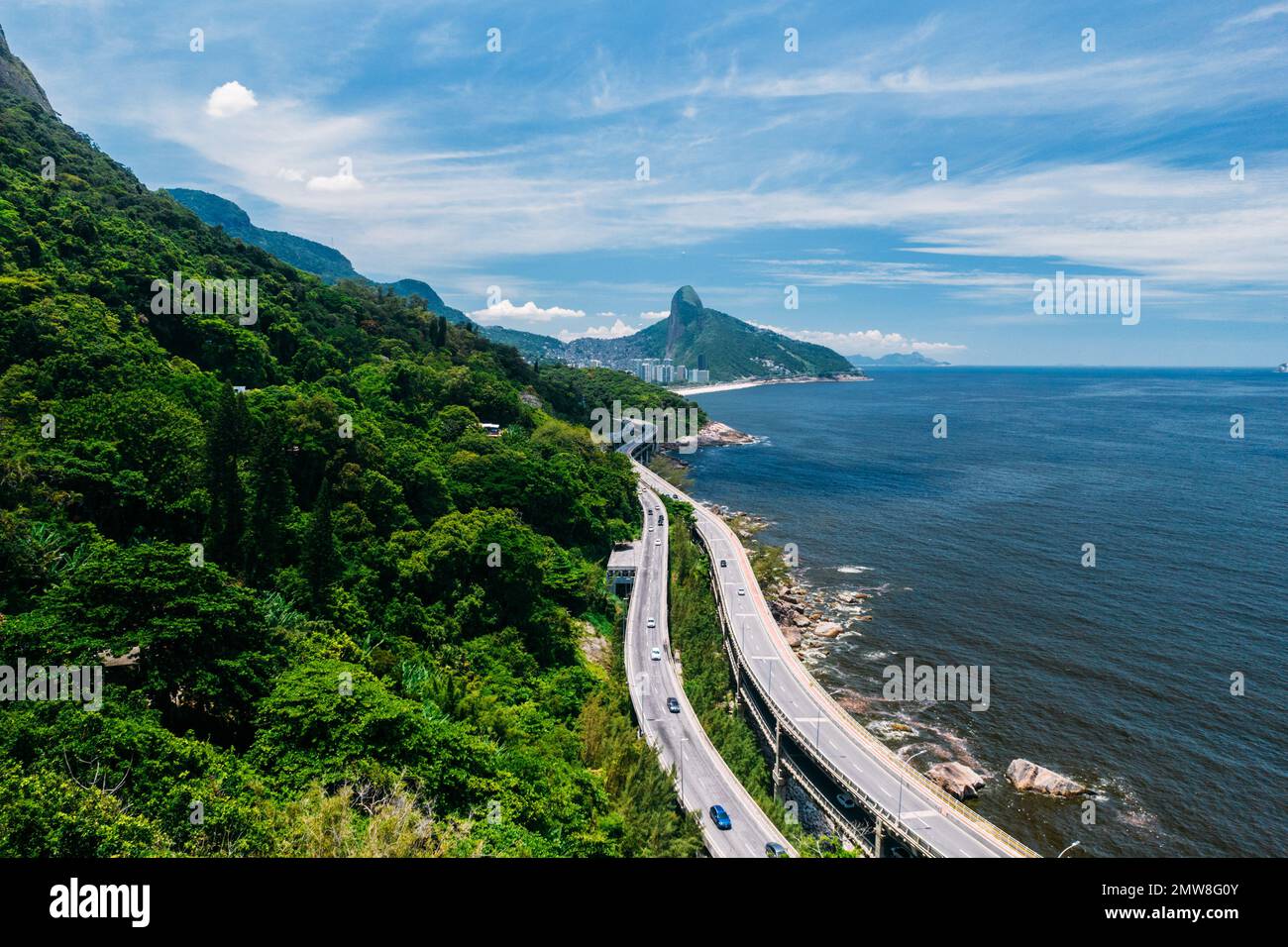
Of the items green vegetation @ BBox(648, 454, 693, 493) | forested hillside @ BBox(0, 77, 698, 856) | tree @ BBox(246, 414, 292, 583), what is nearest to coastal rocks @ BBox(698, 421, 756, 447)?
green vegetation @ BBox(648, 454, 693, 493)

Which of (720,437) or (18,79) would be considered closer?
(18,79)

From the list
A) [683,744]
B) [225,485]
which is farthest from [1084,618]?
[225,485]

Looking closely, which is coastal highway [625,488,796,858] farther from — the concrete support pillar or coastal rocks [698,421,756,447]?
coastal rocks [698,421,756,447]

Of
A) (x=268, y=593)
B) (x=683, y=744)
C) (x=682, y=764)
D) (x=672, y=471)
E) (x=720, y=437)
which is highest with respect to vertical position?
(x=720, y=437)

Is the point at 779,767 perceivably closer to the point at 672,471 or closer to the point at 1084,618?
the point at 1084,618

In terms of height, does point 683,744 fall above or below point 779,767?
above

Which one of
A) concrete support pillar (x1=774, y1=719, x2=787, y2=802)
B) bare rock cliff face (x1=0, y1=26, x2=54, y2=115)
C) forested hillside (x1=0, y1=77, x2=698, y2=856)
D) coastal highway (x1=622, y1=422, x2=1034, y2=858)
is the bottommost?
concrete support pillar (x1=774, y1=719, x2=787, y2=802)
